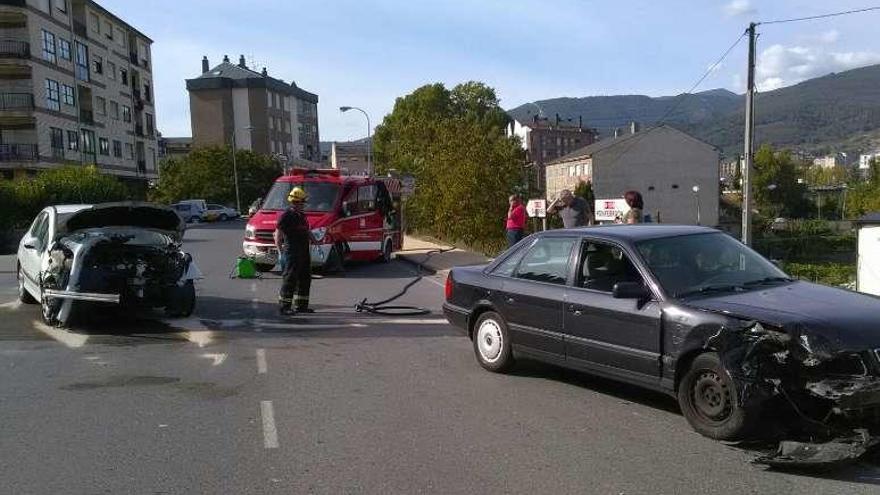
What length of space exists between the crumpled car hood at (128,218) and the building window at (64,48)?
50.3 metres

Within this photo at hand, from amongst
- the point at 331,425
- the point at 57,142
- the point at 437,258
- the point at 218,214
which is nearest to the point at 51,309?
the point at 331,425

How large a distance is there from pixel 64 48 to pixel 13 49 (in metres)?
6.32

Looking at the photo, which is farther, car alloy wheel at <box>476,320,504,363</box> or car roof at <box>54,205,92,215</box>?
car roof at <box>54,205,92,215</box>

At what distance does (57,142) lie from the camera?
53.0 metres

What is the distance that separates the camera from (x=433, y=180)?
2916 centimetres

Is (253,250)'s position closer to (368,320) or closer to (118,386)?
(368,320)

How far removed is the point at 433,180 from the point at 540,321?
22663mm

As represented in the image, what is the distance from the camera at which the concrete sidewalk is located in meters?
18.8

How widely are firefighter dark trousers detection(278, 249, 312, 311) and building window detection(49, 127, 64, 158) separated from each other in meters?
48.1

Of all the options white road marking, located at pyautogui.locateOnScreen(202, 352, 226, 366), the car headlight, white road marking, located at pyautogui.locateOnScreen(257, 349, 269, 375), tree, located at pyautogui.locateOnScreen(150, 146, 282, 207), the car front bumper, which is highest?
tree, located at pyautogui.locateOnScreen(150, 146, 282, 207)

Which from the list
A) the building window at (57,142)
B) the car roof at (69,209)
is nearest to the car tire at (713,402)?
the car roof at (69,209)

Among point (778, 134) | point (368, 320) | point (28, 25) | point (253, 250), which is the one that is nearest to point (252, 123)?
point (28, 25)

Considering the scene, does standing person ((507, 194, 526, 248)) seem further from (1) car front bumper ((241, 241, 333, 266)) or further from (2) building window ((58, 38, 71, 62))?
(2) building window ((58, 38, 71, 62))

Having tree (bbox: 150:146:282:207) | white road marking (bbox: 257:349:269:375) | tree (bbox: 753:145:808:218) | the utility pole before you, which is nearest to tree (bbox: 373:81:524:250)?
the utility pole
